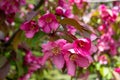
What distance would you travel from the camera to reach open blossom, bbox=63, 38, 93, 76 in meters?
1.00

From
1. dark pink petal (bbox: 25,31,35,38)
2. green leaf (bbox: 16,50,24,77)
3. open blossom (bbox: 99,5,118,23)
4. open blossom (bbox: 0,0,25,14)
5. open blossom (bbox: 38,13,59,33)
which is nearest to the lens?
open blossom (bbox: 38,13,59,33)

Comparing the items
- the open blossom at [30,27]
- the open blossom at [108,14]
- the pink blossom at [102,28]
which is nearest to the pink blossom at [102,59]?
the pink blossom at [102,28]

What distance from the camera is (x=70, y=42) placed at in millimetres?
1048

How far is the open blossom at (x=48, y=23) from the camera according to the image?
1147 millimetres

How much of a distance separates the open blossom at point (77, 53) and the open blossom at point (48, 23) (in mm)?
149

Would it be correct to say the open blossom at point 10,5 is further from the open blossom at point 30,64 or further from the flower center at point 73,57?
Result: the flower center at point 73,57

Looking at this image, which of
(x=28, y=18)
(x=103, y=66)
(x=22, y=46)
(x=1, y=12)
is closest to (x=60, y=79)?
(x=103, y=66)

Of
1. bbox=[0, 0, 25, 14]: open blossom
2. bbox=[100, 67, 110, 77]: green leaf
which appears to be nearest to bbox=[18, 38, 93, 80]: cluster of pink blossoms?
bbox=[0, 0, 25, 14]: open blossom

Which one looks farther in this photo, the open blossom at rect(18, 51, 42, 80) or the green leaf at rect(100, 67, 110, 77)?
the green leaf at rect(100, 67, 110, 77)

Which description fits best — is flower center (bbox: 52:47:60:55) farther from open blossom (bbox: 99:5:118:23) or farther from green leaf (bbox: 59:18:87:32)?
open blossom (bbox: 99:5:118:23)

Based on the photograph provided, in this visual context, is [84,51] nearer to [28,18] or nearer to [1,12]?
[28,18]

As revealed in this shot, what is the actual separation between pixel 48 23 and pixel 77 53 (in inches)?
8.5

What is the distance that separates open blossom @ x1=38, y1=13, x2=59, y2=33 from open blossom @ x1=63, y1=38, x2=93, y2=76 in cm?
15

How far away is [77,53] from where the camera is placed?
1.01 m
